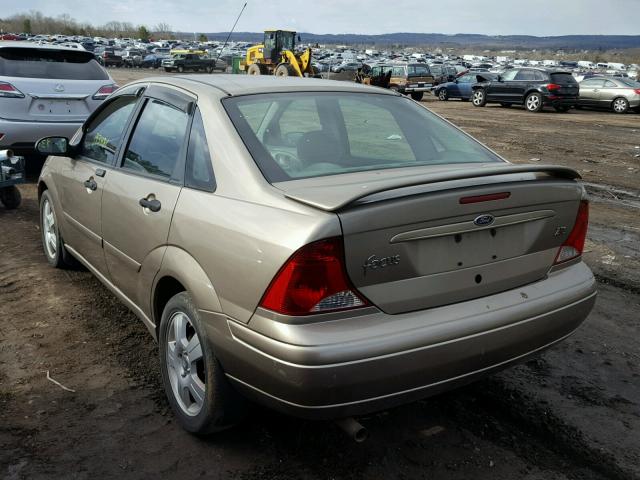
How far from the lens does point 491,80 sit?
2773 centimetres

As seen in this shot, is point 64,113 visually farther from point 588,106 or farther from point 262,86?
point 588,106

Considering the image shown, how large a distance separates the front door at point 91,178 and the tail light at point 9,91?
168 inches

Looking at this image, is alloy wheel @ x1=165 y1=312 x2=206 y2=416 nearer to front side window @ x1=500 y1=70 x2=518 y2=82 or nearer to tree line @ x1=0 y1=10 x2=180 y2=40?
front side window @ x1=500 y1=70 x2=518 y2=82

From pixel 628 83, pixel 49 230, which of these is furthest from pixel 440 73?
pixel 49 230

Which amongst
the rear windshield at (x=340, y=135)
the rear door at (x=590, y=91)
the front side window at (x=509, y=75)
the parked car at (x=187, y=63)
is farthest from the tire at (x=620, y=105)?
the parked car at (x=187, y=63)

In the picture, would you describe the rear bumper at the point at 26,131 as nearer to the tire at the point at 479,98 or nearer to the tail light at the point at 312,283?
the tail light at the point at 312,283

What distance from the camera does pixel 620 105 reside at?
84.2 feet

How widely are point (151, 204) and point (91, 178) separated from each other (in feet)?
3.41

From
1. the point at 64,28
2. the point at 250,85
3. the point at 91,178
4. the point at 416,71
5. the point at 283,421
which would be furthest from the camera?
the point at 64,28

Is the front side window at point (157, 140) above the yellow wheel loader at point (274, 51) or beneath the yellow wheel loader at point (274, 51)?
above

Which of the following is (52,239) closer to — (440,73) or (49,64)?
(49,64)

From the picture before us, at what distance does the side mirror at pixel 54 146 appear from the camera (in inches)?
174

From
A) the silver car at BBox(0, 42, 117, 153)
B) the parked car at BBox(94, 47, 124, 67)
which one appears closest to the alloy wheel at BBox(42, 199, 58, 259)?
the silver car at BBox(0, 42, 117, 153)

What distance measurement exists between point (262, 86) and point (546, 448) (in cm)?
236
